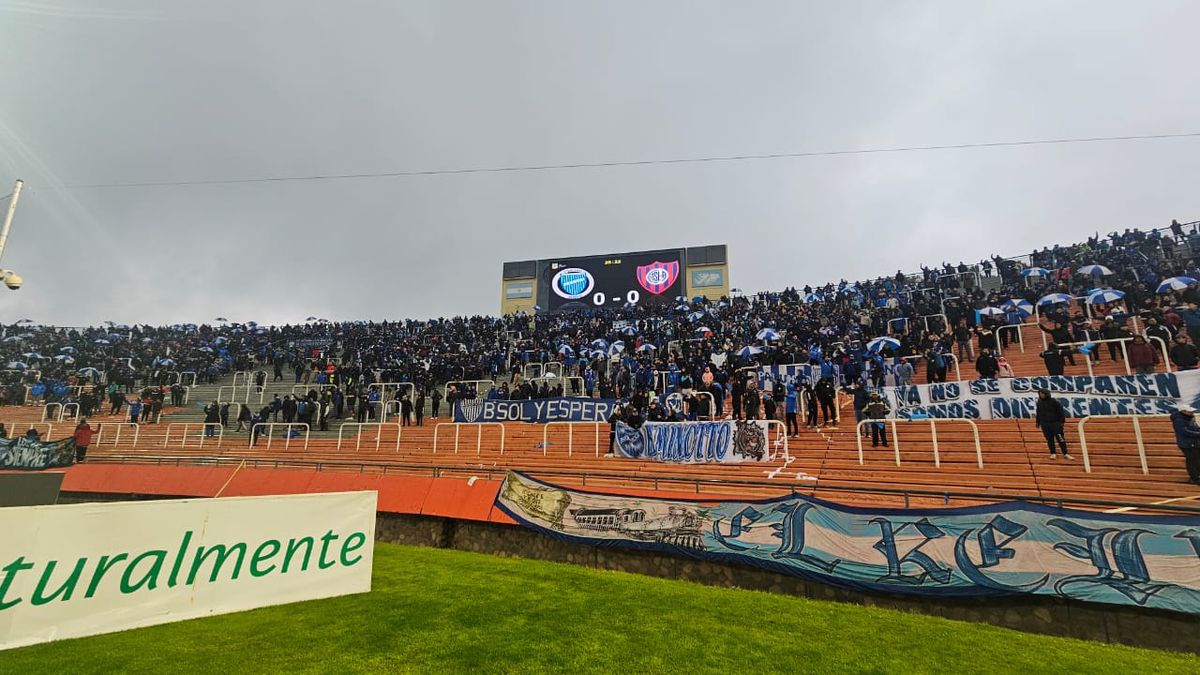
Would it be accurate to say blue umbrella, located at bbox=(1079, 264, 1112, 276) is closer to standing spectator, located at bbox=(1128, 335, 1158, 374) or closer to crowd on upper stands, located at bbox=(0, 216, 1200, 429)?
crowd on upper stands, located at bbox=(0, 216, 1200, 429)

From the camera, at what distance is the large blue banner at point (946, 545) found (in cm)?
633

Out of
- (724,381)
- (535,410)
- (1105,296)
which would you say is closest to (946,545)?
(724,381)

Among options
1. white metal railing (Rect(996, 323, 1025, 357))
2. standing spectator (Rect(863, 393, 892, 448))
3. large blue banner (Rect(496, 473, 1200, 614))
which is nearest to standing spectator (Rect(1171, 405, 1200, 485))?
large blue banner (Rect(496, 473, 1200, 614))

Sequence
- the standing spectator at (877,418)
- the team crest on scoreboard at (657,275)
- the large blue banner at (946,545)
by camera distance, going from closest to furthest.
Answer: the large blue banner at (946,545)
the standing spectator at (877,418)
the team crest on scoreboard at (657,275)

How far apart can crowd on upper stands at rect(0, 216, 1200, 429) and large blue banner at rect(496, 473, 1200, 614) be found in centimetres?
843

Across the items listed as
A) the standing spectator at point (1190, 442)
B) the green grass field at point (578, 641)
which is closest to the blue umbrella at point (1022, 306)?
the standing spectator at point (1190, 442)

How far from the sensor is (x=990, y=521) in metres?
7.30

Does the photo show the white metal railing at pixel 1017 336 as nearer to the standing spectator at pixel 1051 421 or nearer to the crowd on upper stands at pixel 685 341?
the crowd on upper stands at pixel 685 341

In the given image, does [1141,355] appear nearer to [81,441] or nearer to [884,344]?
[884,344]

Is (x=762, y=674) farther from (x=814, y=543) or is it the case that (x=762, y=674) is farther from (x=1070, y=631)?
(x=1070, y=631)

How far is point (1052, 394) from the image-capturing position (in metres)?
13.8

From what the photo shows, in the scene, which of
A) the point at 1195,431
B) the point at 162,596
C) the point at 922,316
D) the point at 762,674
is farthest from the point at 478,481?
the point at 922,316

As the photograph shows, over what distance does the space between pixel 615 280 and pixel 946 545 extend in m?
42.5

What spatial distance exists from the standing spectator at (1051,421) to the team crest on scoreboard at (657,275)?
122ft
